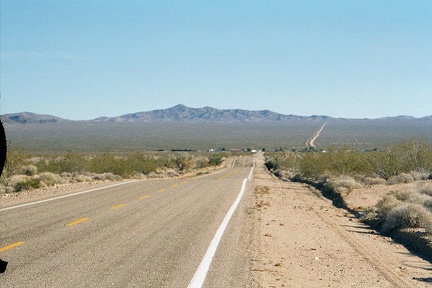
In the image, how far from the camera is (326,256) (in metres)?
11.3

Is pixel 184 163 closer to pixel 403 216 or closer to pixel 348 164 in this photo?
pixel 348 164

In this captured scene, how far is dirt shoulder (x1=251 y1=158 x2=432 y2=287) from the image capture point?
30.0 feet

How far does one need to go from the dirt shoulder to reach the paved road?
1.71 ft

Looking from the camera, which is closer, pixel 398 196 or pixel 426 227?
pixel 426 227

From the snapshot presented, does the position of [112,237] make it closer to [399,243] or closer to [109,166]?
[399,243]

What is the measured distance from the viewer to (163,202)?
63.7ft

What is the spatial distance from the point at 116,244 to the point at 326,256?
4.20m

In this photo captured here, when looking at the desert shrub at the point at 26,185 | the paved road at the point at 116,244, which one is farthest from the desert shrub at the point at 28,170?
the paved road at the point at 116,244

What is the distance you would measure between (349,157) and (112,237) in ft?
97.2

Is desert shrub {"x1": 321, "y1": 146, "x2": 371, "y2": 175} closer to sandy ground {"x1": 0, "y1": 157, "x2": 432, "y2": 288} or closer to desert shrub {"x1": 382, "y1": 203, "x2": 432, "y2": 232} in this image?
sandy ground {"x1": 0, "y1": 157, "x2": 432, "y2": 288}

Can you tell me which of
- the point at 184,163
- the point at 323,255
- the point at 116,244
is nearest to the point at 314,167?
the point at 323,255

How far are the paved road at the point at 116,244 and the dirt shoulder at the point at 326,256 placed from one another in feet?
1.71

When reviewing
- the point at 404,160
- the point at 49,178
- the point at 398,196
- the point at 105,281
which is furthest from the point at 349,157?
the point at 105,281

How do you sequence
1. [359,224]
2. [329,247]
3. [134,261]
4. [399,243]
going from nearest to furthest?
[134,261], [329,247], [399,243], [359,224]
